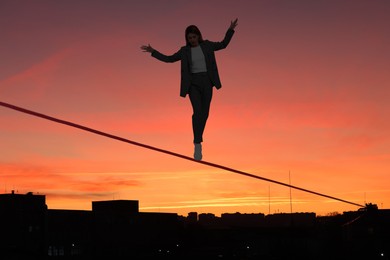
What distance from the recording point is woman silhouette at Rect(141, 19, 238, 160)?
12.4 m

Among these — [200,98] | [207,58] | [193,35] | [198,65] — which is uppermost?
[193,35]

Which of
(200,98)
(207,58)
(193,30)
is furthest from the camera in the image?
(200,98)

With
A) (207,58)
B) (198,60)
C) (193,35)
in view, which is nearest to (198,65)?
(198,60)

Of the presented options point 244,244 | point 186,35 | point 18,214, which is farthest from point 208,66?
point 244,244

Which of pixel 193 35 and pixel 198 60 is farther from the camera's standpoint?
pixel 198 60

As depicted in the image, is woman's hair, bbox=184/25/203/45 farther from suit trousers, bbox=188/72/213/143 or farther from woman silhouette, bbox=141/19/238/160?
suit trousers, bbox=188/72/213/143

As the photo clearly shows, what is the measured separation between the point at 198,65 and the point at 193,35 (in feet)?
1.76

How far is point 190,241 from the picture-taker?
166125mm

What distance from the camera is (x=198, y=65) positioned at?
41.0 ft

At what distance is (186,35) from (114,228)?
419 ft

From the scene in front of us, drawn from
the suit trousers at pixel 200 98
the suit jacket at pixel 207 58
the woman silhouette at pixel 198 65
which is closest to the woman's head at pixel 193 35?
the woman silhouette at pixel 198 65

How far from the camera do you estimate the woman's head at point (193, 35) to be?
12.3m

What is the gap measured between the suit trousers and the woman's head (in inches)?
22.5

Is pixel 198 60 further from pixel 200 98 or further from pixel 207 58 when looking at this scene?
pixel 200 98
